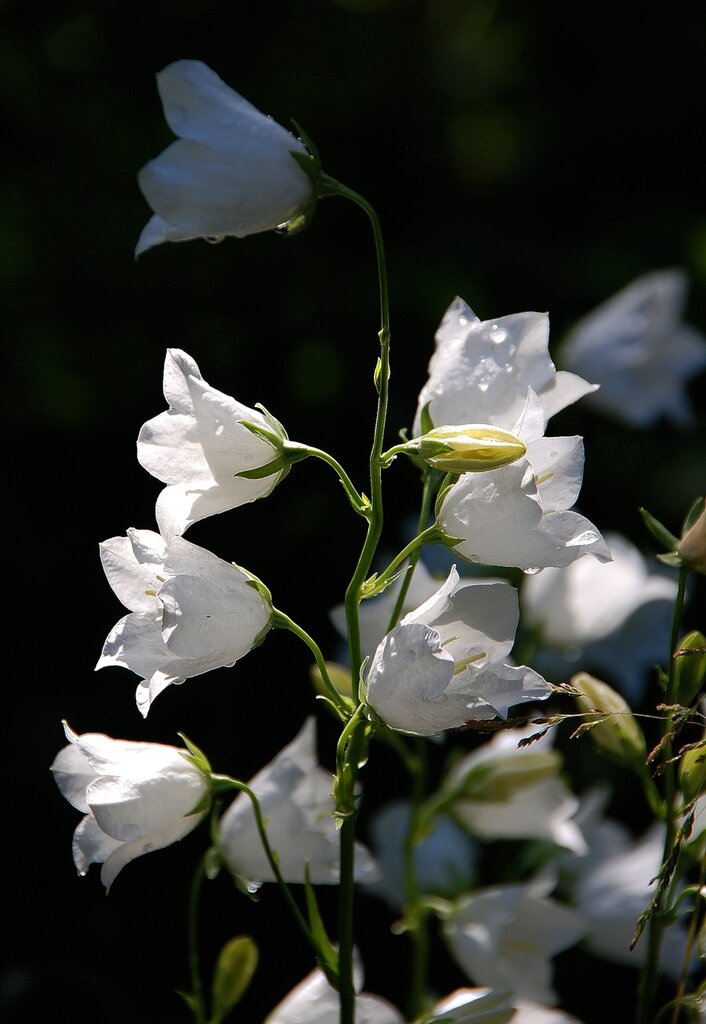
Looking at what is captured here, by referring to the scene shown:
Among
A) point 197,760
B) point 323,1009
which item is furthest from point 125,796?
point 323,1009

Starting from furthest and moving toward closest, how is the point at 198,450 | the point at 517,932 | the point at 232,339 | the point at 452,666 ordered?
1. the point at 232,339
2. the point at 517,932
3. the point at 198,450
4. the point at 452,666

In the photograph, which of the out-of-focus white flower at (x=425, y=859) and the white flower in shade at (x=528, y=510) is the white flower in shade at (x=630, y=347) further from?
the white flower in shade at (x=528, y=510)

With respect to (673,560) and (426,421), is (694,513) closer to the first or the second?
(673,560)

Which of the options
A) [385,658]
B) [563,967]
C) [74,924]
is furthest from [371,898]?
[385,658]

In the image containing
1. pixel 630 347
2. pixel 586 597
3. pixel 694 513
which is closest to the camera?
pixel 694 513

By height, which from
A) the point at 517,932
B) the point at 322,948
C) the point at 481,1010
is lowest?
the point at 517,932

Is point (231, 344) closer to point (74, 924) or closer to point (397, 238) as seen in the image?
point (397, 238)

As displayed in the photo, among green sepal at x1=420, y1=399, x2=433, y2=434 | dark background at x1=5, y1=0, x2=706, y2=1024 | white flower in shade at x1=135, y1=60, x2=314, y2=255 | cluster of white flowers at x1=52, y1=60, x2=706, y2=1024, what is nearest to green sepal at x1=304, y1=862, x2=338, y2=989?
cluster of white flowers at x1=52, y1=60, x2=706, y2=1024

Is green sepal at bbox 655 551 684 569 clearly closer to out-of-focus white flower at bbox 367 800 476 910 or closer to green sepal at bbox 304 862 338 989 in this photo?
green sepal at bbox 304 862 338 989

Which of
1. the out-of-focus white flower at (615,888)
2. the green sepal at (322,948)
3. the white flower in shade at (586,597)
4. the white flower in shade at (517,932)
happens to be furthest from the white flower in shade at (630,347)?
the green sepal at (322,948)
